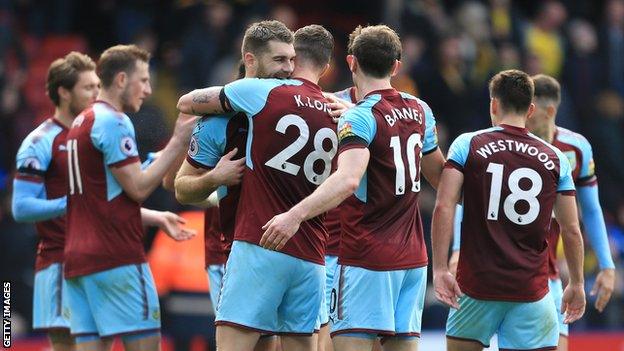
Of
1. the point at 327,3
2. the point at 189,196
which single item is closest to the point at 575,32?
the point at 327,3

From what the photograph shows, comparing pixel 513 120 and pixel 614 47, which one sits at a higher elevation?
pixel 614 47

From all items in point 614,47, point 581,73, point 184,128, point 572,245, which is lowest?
point 572,245

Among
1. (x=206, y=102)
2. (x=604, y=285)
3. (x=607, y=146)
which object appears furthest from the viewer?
(x=607, y=146)

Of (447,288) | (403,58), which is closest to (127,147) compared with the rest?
(447,288)

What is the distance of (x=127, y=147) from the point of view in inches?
343

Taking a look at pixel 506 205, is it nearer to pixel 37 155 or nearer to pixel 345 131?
pixel 345 131

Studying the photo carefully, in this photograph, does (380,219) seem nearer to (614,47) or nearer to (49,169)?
(49,169)

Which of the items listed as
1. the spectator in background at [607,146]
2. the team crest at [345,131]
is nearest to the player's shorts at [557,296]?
the team crest at [345,131]

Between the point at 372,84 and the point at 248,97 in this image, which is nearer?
the point at 248,97

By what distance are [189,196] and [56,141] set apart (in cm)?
238

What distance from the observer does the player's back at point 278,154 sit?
740 cm

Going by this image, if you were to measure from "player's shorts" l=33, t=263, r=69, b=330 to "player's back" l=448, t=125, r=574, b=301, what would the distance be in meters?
3.36

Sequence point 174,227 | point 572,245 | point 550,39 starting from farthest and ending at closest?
point 550,39 → point 174,227 → point 572,245

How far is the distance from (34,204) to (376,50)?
10.5ft
